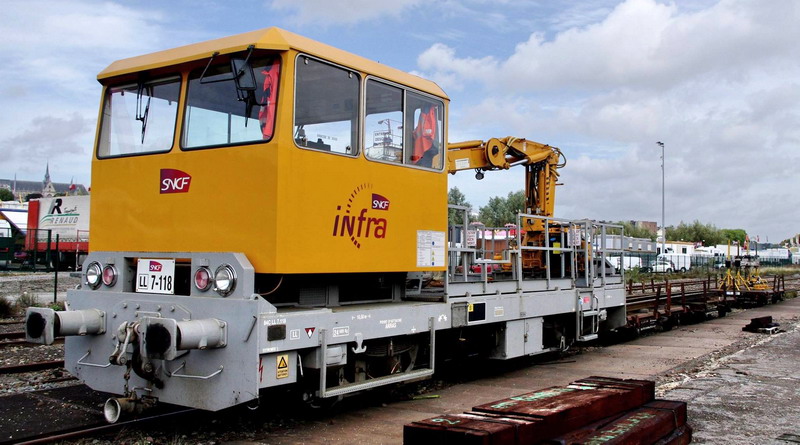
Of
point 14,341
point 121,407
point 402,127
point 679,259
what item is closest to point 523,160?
point 402,127

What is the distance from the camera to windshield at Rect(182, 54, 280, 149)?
6262 millimetres

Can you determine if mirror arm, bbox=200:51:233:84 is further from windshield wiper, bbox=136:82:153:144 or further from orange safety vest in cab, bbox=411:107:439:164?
orange safety vest in cab, bbox=411:107:439:164

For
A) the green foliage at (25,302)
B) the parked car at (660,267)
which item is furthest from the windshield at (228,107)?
the parked car at (660,267)

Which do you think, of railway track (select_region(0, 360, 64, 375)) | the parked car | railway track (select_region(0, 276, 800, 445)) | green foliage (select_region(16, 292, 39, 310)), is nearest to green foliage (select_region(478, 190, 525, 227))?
the parked car

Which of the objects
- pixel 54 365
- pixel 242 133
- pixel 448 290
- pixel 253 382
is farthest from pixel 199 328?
pixel 54 365

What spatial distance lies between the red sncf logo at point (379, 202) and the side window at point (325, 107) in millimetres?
523

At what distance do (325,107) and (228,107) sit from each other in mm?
890

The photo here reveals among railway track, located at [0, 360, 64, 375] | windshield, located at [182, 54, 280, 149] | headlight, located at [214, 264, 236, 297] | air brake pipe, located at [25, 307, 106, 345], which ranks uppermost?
windshield, located at [182, 54, 280, 149]

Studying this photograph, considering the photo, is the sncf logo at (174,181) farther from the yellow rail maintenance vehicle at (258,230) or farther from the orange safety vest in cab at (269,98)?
the orange safety vest in cab at (269,98)

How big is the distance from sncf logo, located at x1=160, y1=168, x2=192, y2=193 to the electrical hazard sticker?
6.02 ft

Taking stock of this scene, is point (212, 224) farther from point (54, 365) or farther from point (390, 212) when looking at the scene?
point (54, 365)

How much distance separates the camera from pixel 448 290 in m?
8.08

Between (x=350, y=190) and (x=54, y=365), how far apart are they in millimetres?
5474

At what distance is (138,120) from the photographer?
7.02 metres
